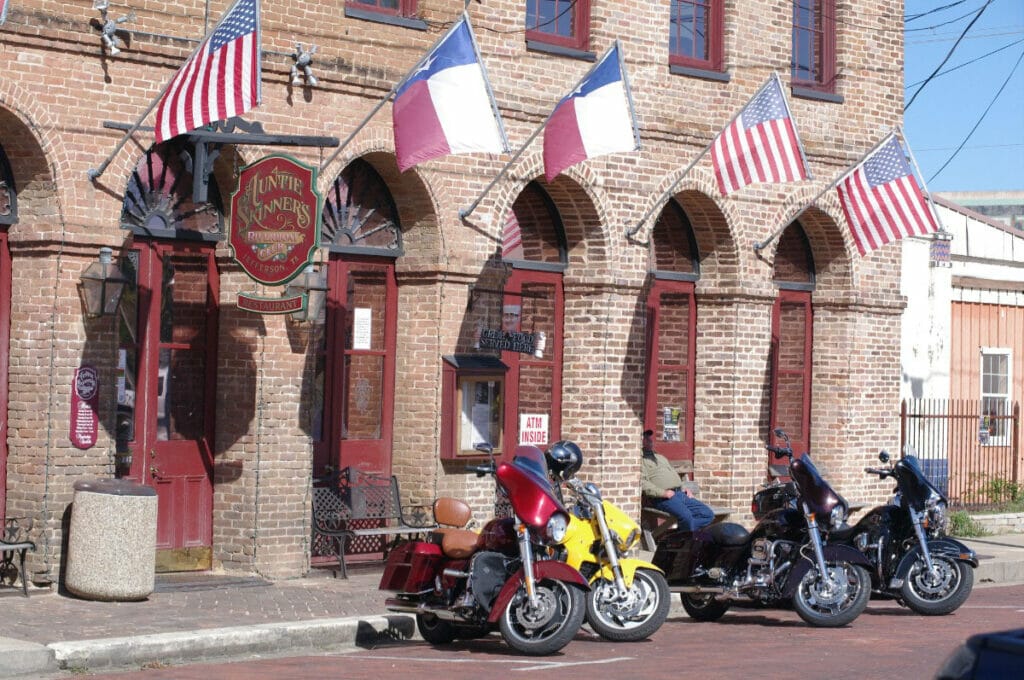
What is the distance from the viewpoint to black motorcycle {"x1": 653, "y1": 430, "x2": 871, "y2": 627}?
13352 mm

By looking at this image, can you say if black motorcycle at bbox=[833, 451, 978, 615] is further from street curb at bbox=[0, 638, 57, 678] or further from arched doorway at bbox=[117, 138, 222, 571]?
street curb at bbox=[0, 638, 57, 678]

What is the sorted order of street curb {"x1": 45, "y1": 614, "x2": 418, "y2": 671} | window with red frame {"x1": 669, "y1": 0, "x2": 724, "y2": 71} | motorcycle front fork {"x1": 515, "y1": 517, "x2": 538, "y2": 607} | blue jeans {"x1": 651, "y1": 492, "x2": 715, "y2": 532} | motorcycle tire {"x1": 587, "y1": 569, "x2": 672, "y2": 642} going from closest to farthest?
street curb {"x1": 45, "y1": 614, "x2": 418, "y2": 671}
motorcycle front fork {"x1": 515, "y1": 517, "x2": 538, "y2": 607}
motorcycle tire {"x1": 587, "y1": 569, "x2": 672, "y2": 642}
blue jeans {"x1": 651, "y1": 492, "x2": 715, "y2": 532}
window with red frame {"x1": 669, "y1": 0, "x2": 724, "y2": 71}

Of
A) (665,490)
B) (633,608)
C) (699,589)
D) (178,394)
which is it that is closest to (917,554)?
(699,589)

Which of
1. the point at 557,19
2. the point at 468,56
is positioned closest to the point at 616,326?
the point at 557,19

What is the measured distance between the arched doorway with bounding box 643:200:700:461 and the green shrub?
4213 mm

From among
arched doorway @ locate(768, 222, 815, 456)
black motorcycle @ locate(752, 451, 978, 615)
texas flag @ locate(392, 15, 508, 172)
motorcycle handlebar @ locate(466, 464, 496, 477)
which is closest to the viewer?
motorcycle handlebar @ locate(466, 464, 496, 477)

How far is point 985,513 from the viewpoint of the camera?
22.6 metres

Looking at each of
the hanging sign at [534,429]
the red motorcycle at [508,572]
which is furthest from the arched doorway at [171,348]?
the hanging sign at [534,429]

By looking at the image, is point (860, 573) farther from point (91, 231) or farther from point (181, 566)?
point (91, 231)

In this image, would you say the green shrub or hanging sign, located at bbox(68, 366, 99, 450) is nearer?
hanging sign, located at bbox(68, 366, 99, 450)

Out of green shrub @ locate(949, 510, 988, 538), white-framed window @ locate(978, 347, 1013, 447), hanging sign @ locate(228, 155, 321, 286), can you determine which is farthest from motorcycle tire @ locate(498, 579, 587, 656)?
white-framed window @ locate(978, 347, 1013, 447)

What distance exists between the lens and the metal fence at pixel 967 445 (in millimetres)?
22500

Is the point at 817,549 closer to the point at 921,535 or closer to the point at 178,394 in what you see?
the point at 921,535

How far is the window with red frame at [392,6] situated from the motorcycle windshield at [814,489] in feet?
18.2
